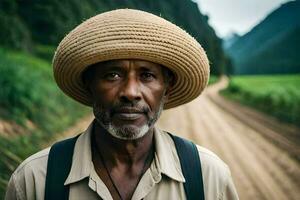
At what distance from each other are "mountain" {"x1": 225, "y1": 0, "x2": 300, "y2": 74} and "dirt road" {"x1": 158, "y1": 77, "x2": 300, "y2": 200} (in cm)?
1938

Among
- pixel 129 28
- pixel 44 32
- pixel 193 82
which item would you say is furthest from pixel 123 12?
pixel 44 32

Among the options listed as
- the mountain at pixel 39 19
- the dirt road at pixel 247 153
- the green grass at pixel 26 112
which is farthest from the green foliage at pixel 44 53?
the green grass at pixel 26 112

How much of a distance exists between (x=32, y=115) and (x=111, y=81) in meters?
6.11

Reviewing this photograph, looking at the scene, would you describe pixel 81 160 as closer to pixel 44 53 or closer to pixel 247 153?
pixel 247 153

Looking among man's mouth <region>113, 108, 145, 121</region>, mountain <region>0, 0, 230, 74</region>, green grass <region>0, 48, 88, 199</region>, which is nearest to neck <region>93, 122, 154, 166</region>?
man's mouth <region>113, 108, 145, 121</region>

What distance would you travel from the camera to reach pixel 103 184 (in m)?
2.02

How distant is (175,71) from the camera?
229cm

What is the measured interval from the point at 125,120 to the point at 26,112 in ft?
20.0

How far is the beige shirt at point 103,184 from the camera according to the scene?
6.48ft

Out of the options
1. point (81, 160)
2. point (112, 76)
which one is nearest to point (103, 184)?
point (81, 160)

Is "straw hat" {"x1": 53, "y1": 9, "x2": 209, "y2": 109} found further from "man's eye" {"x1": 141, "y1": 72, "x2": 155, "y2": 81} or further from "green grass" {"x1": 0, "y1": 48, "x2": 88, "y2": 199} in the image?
"green grass" {"x1": 0, "y1": 48, "x2": 88, "y2": 199}

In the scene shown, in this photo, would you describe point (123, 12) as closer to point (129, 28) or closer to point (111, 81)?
point (129, 28)

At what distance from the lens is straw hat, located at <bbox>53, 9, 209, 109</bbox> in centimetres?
203

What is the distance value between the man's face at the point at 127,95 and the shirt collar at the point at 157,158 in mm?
98
